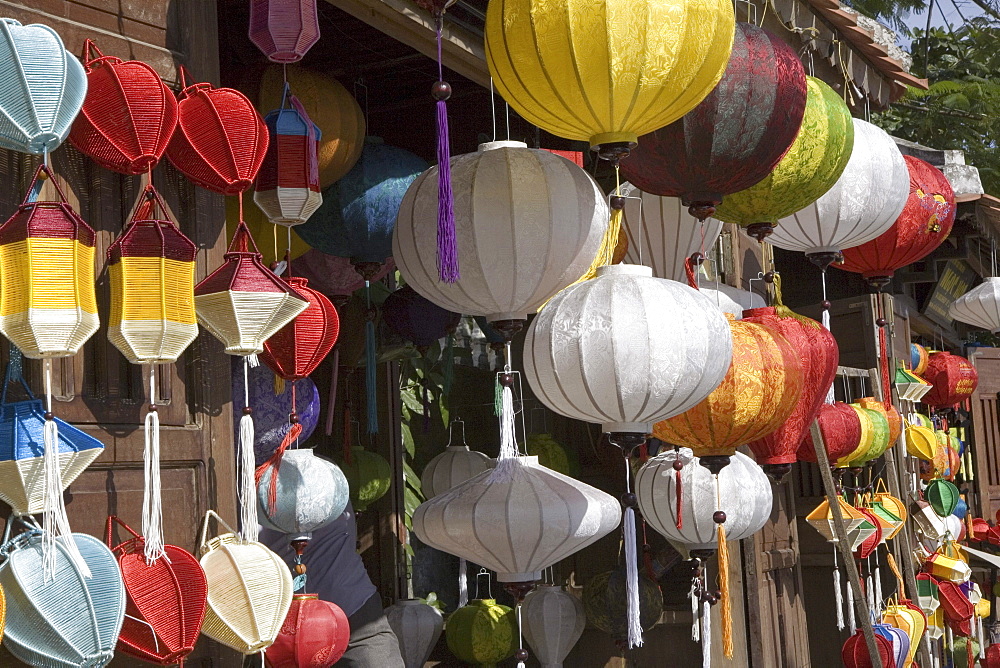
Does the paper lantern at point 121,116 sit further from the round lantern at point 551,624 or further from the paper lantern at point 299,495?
the round lantern at point 551,624

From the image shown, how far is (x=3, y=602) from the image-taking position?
1.91 m

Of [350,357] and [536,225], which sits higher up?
[536,225]

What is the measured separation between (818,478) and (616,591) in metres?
2.71

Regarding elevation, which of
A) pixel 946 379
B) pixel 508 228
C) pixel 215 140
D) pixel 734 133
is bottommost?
pixel 946 379

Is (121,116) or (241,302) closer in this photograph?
(121,116)

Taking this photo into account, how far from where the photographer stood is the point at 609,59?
2.60 m

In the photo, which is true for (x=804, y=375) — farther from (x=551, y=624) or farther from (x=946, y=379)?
(x=946, y=379)

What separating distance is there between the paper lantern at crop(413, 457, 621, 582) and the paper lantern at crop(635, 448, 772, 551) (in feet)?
3.08

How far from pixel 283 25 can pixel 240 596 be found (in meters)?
1.33

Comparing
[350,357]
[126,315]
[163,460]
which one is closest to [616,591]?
[350,357]

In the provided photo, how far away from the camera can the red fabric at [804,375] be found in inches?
147

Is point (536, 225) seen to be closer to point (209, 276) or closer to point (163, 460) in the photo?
point (209, 276)

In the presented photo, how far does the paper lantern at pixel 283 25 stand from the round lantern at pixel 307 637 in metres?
1.47

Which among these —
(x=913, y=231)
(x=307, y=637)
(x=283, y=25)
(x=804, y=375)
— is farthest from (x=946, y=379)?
(x=283, y=25)
